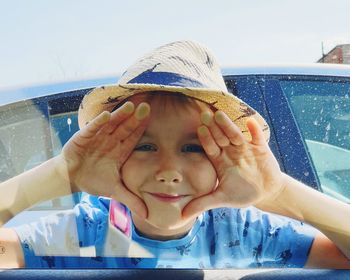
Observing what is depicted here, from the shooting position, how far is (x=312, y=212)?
1.34 m

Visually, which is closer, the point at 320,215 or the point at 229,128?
the point at 229,128

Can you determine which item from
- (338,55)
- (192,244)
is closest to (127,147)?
(192,244)

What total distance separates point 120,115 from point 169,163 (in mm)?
140

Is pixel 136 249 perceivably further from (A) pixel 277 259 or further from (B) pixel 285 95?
(B) pixel 285 95

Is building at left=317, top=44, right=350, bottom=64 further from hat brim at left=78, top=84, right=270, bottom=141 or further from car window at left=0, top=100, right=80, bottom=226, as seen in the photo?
car window at left=0, top=100, right=80, bottom=226

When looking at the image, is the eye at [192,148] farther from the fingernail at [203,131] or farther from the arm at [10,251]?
the arm at [10,251]

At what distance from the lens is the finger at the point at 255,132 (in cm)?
127

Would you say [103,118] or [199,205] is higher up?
[103,118]

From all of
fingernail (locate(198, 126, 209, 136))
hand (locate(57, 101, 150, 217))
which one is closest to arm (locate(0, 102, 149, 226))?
hand (locate(57, 101, 150, 217))

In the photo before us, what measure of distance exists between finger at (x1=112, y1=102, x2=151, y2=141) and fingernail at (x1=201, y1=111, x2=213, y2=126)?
11 cm

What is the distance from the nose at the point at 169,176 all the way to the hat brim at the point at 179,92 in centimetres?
16

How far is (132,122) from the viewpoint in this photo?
1252mm

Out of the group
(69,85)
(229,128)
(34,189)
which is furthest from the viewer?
(69,85)

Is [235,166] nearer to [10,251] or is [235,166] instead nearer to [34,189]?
[34,189]
